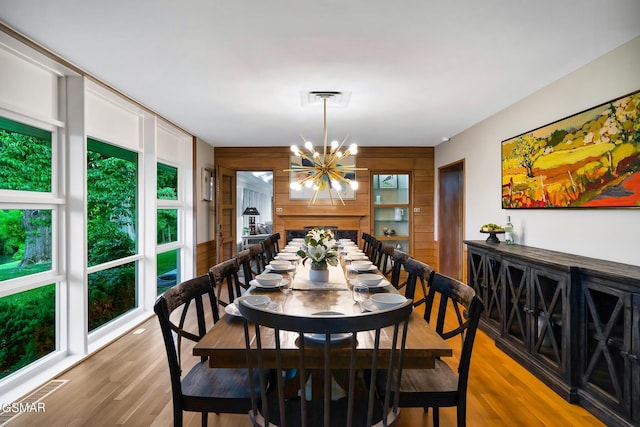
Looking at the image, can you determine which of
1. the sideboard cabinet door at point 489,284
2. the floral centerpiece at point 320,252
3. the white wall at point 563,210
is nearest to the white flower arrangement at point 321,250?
the floral centerpiece at point 320,252

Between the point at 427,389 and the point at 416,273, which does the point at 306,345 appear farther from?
the point at 416,273

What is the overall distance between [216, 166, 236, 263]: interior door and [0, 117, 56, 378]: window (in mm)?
3098

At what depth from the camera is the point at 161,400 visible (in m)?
2.26

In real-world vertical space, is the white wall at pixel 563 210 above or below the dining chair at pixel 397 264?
above

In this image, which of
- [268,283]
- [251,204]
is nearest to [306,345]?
[268,283]

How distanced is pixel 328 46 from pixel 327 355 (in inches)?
83.0

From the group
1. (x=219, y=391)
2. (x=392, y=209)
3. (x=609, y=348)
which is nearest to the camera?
(x=219, y=391)

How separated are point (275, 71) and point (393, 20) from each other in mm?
1128

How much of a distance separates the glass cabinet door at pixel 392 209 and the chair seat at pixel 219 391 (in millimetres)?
5074

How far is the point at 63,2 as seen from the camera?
1.91 meters

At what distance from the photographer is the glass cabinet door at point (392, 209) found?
650cm

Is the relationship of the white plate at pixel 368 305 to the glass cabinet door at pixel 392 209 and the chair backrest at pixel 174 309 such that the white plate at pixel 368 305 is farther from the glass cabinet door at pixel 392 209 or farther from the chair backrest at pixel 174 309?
the glass cabinet door at pixel 392 209

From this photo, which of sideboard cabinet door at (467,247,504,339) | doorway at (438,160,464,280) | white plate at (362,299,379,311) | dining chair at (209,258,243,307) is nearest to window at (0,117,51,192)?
dining chair at (209,258,243,307)

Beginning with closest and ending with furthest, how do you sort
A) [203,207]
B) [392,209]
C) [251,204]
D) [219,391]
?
[219,391] < [203,207] < [392,209] < [251,204]
